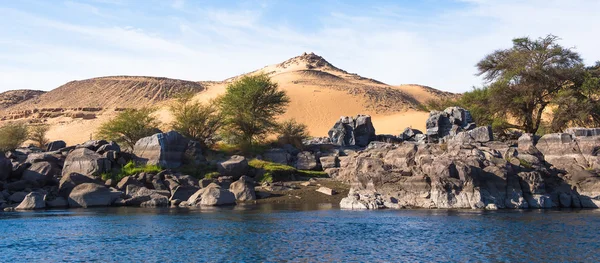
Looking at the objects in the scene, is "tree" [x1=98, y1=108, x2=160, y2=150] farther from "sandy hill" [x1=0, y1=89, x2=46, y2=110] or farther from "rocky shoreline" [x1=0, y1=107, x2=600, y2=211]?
"sandy hill" [x1=0, y1=89, x2=46, y2=110]

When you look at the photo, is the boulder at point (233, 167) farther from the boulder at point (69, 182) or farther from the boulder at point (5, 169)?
the boulder at point (5, 169)

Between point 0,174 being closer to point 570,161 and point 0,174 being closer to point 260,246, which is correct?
point 260,246

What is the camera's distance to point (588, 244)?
20.4 m

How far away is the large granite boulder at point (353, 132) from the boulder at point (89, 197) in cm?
2187

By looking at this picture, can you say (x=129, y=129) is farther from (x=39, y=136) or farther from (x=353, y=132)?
(x=353, y=132)

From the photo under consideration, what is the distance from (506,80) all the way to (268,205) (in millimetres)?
25634

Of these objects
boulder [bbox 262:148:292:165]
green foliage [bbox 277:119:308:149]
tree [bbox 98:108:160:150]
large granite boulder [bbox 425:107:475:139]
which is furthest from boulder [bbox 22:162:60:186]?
large granite boulder [bbox 425:107:475:139]

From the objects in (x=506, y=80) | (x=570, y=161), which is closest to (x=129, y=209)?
(x=570, y=161)

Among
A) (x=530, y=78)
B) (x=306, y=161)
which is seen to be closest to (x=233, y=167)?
(x=306, y=161)

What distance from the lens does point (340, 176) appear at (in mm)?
41562

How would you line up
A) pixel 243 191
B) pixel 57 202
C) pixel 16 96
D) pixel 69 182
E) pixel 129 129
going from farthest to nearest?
1. pixel 16 96
2. pixel 129 129
3. pixel 243 191
4. pixel 69 182
5. pixel 57 202

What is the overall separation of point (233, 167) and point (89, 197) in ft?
32.3

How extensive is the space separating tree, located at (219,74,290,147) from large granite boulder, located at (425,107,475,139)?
1288 centimetres

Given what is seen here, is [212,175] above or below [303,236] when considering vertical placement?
above
